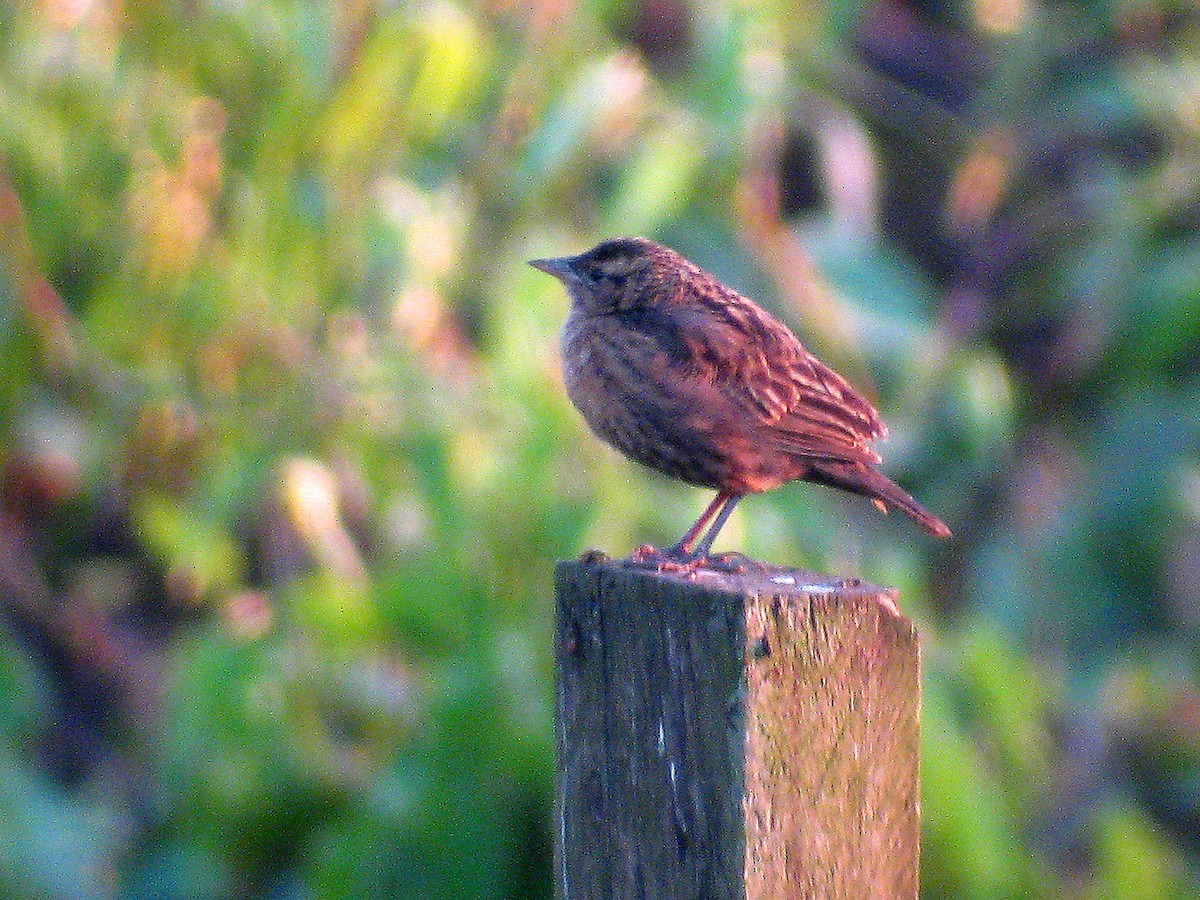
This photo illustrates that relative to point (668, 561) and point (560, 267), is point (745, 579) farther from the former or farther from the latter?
point (560, 267)

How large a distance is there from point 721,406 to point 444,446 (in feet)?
7.37

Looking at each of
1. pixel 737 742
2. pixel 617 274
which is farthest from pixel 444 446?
pixel 737 742

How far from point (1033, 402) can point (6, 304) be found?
540cm

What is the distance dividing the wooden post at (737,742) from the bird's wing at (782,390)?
1362mm

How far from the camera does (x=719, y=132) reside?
24.1 ft

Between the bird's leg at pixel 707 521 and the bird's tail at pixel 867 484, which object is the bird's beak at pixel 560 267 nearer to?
the bird's leg at pixel 707 521

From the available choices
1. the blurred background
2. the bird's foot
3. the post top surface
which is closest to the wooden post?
the post top surface

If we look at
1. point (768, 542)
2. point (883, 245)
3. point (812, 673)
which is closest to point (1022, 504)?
point (883, 245)

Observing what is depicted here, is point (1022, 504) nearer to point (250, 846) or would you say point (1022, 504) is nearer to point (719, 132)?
point (719, 132)

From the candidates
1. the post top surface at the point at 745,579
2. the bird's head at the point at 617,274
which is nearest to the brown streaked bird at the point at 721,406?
the bird's head at the point at 617,274

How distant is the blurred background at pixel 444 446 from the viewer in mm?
5598

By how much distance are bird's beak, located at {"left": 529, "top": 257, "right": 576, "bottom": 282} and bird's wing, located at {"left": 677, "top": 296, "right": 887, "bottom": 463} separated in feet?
1.60

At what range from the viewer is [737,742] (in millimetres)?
2221

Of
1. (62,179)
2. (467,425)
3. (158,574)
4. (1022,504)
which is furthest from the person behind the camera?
(1022,504)
